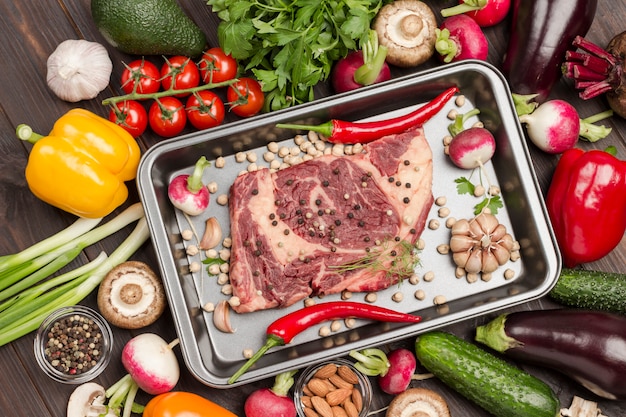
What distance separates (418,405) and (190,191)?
3.49 ft

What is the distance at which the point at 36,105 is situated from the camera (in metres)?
2.35

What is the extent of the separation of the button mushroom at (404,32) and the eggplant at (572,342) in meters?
0.97

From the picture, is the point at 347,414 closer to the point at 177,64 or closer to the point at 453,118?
the point at 453,118

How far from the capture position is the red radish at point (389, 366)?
2.21 metres

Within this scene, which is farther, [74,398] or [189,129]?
[189,129]

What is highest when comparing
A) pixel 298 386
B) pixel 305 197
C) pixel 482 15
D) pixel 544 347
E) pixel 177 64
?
pixel 177 64

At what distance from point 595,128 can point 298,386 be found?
141 centimetres

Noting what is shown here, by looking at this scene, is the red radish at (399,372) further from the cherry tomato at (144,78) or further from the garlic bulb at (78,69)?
the garlic bulb at (78,69)

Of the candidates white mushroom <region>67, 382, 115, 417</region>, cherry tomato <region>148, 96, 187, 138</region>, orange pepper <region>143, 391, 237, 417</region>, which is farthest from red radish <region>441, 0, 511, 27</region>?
white mushroom <region>67, 382, 115, 417</region>

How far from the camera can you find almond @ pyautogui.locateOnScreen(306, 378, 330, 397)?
2.21 metres

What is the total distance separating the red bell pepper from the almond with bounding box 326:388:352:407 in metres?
0.92

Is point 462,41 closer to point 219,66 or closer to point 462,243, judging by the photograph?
point 462,243

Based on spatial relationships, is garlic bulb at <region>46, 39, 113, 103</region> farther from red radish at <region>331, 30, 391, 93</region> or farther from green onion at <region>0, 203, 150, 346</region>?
red radish at <region>331, 30, 391, 93</region>

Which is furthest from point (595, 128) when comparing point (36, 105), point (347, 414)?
point (36, 105)
